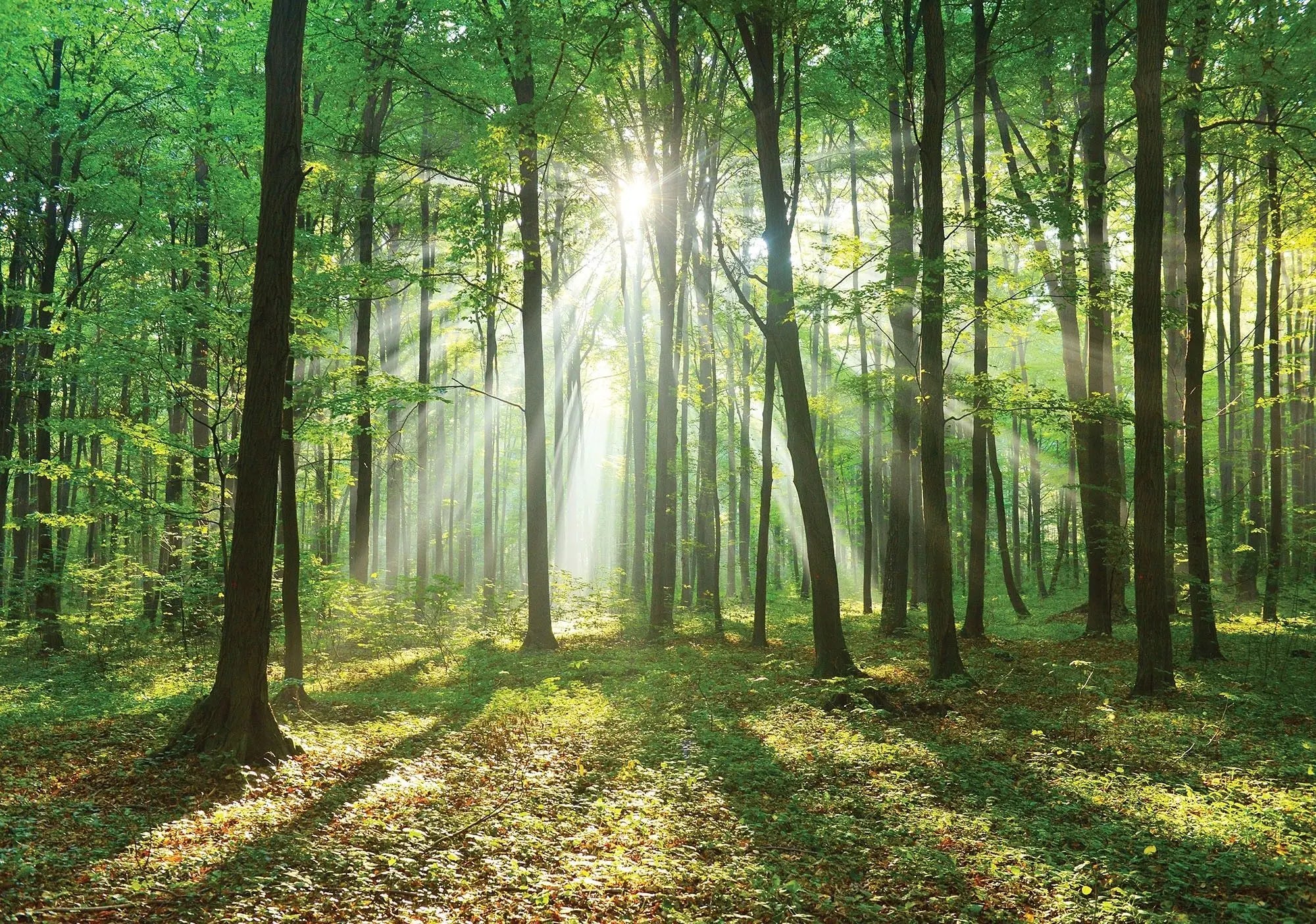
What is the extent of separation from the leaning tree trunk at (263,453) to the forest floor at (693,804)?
0.44 m

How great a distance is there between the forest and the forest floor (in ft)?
0.17

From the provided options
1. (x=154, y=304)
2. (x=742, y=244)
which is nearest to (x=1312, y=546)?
(x=742, y=244)

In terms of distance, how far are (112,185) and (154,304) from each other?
5.05 m

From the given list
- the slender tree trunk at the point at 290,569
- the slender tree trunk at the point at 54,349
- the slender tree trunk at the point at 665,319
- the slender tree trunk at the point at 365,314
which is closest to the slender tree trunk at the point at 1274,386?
the slender tree trunk at the point at 665,319

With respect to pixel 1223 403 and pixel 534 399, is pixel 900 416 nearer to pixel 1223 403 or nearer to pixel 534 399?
pixel 534 399

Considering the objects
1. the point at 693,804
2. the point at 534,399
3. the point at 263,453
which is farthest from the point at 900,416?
the point at 263,453

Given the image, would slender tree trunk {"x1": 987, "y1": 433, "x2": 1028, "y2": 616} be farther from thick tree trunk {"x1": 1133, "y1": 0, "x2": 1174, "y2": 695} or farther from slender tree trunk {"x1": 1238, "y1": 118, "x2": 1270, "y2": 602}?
thick tree trunk {"x1": 1133, "y1": 0, "x2": 1174, "y2": 695}

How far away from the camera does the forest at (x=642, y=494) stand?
5164 mm

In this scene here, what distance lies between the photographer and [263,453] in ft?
22.9

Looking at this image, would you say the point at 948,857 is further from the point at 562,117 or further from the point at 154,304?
the point at 154,304

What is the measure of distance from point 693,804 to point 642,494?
18805 millimetres

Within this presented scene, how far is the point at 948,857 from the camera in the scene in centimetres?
506

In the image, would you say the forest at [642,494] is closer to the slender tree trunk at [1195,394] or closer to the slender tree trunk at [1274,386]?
the slender tree trunk at [1195,394]

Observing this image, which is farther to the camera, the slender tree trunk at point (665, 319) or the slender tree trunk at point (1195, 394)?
the slender tree trunk at point (665, 319)
